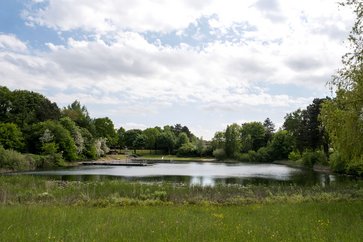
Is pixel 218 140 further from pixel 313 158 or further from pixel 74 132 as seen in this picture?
pixel 313 158

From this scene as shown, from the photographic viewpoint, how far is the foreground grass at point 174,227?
10.8 metres

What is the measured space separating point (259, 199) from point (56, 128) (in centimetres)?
7803

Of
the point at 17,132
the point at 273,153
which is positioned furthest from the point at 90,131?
the point at 273,153

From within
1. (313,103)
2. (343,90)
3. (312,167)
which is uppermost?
(313,103)

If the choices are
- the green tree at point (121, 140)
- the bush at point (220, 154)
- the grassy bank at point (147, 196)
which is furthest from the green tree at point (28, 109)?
the green tree at point (121, 140)

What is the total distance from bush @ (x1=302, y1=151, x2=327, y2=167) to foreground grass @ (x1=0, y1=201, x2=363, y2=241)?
7068 cm

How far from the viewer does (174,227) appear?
42.0ft

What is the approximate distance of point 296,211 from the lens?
17953 mm

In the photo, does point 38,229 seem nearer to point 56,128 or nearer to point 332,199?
point 332,199

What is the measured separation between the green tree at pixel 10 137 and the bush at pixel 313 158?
64151 millimetres

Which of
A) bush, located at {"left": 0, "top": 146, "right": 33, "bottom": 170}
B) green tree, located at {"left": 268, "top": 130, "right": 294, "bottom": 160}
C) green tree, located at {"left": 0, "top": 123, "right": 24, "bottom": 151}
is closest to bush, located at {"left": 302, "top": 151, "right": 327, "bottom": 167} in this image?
green tree, located at {"left": 268, "top": 130, "right": 294, "bottom": 160}

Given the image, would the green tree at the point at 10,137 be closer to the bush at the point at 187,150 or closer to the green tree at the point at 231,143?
the green tree at the point at 231,143

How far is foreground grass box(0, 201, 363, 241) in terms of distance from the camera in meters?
10.8

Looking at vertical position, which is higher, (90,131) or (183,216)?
(90,131)
